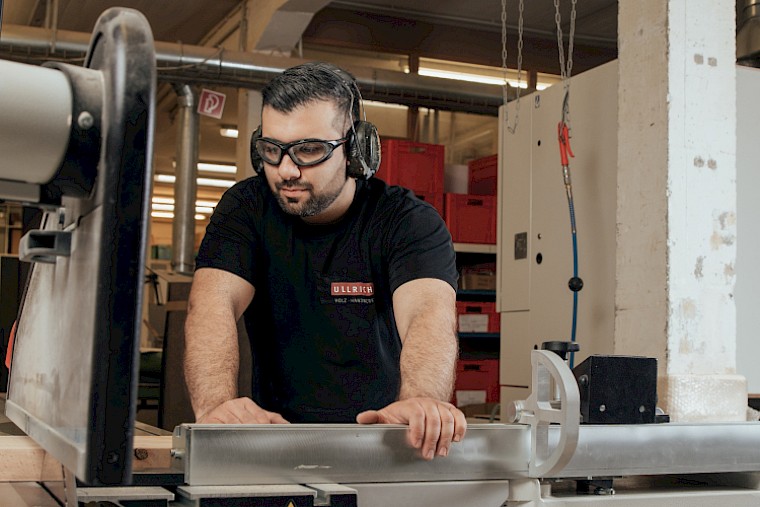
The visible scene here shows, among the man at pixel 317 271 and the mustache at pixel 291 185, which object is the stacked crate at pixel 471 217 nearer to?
the man at pixel 317 271

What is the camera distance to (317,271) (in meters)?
1.64

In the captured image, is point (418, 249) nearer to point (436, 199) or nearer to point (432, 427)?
point (432, 427)

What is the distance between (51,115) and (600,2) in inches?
245

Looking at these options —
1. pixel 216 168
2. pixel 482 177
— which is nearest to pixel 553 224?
pixel 482 177

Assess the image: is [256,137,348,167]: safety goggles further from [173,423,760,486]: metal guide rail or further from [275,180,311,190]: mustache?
[173,423,760,486]: metal guide rail

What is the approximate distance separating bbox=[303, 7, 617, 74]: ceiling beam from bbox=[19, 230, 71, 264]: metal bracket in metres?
6.44

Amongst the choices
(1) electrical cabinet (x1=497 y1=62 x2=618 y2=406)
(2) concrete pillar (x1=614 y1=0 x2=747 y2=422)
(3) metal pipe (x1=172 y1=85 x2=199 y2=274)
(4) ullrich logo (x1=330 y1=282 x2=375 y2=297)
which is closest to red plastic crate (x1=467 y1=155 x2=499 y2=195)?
(1) electrical cabinet (x1=497 y1=62 x2=618 y2=406)

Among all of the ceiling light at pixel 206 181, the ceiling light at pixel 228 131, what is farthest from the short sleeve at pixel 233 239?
the ceiling light at pixel 206 181

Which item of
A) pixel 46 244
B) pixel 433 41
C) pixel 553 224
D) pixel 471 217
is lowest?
pixel 46 244

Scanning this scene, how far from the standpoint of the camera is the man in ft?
5.00

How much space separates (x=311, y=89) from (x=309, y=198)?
0.19 metres

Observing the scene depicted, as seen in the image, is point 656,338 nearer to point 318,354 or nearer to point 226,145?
point 318,354

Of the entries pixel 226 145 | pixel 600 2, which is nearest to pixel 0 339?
pixel 600 2

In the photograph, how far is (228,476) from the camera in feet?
2.91
